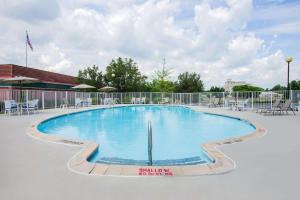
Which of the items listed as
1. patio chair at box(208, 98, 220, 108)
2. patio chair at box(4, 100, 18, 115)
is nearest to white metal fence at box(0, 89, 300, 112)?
patio chair at box(208, 98, 220, 108)

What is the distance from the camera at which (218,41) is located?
628 inches

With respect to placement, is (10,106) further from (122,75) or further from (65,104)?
(122,75)

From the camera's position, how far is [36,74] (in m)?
25.9

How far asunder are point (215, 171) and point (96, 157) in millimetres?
2429

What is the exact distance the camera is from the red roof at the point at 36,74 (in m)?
22.2

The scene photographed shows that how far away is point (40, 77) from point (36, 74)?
0.66 meters

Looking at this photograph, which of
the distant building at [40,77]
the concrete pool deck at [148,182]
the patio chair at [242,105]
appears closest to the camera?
the concrete pool deck at [148,182]

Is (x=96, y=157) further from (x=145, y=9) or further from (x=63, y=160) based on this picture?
(x=145, y=9)

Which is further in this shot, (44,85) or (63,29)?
(44,85)

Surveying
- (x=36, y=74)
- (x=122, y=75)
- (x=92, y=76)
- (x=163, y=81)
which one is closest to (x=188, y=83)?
(x=163, y=81)

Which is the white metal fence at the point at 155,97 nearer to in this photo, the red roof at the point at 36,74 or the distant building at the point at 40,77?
the distant building at the point at 40,77

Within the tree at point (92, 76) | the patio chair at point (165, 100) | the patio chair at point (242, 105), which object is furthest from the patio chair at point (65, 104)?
the patio chair at point (242, 105)

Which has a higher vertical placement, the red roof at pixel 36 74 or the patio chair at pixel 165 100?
the red roof at pixel 36 74

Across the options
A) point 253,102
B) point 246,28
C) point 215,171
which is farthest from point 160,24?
point 215,171
